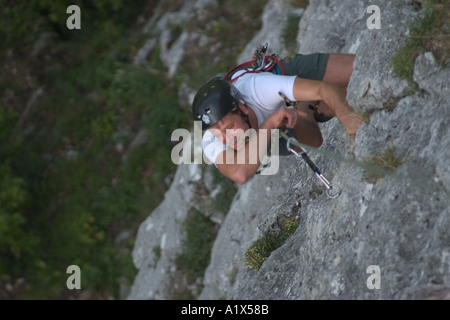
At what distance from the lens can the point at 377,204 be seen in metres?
4.53

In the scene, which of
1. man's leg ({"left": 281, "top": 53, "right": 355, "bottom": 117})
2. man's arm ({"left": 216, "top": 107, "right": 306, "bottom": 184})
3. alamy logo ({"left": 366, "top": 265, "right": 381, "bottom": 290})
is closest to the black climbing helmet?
man's arm ({"left": 216, "top": 107, "right": 306, "bottom": 184})

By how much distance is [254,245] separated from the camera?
265 inches

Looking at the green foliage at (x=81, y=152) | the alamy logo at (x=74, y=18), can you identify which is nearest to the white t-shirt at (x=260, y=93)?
the green foliage at (x=81, y=152)

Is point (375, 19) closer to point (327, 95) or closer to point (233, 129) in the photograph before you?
point (327, 95)

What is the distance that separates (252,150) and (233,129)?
403mm

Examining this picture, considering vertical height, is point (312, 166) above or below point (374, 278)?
above

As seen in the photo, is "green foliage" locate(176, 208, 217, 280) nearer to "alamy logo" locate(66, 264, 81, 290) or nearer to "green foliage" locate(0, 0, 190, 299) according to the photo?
"green foliage" locate(0, 0, 190, 299)

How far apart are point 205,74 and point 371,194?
11035 mm

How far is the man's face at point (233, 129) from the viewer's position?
569 centimetres

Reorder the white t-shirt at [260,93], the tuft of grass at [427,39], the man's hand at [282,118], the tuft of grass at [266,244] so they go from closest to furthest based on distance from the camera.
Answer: the tuft of grass at [427,39] < the man's hand at [282,118] < the white t-shirt at [260,93] < the tuft of grass at [266,244]

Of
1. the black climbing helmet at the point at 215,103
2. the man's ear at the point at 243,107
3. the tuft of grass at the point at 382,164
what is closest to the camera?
the tuft of grass at the point at 382,164

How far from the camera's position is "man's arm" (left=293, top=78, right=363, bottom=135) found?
526 cm

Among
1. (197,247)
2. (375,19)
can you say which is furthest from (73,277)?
(375,19)

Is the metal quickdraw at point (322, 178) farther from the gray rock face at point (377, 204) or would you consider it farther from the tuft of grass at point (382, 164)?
the tuft of grass at point (382, 164)
